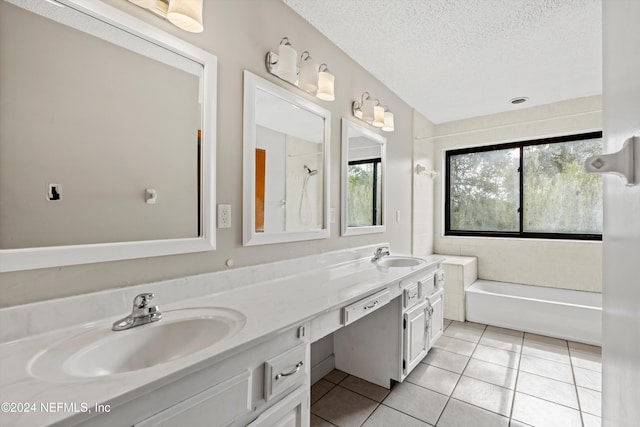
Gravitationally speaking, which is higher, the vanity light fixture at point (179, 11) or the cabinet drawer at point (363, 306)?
the vanity light fixture at point (179, 11)

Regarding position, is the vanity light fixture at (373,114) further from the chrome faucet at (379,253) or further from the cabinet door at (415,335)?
the cabinet door at (415,335)

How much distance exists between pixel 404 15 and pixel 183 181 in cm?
167

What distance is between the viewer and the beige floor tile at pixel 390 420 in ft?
5.31

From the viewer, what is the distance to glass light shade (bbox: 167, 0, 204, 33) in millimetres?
1119

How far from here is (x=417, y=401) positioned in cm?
182

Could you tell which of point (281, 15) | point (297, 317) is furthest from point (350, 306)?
point (281, 15)

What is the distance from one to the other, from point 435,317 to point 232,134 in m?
2.04

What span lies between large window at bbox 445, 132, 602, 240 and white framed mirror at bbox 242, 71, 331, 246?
2.64 meters

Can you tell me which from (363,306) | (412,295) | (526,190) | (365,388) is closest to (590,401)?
(412,295)

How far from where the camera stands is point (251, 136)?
4.94 ft

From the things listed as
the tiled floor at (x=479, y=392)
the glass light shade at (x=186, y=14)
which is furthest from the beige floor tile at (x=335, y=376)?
the glass light shade at (x=186, y=14)

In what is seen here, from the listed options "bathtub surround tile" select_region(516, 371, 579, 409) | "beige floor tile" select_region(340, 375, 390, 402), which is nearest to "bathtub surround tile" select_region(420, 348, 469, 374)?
"bathtub surround tile" select_region(516, 371, 579, 409)

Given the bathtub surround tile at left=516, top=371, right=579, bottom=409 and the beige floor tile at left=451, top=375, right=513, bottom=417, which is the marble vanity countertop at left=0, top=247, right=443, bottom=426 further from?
the bathtub surround tile at left=516, top=371, right=579, bottom=409

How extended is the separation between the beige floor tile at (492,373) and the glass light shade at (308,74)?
227cm
